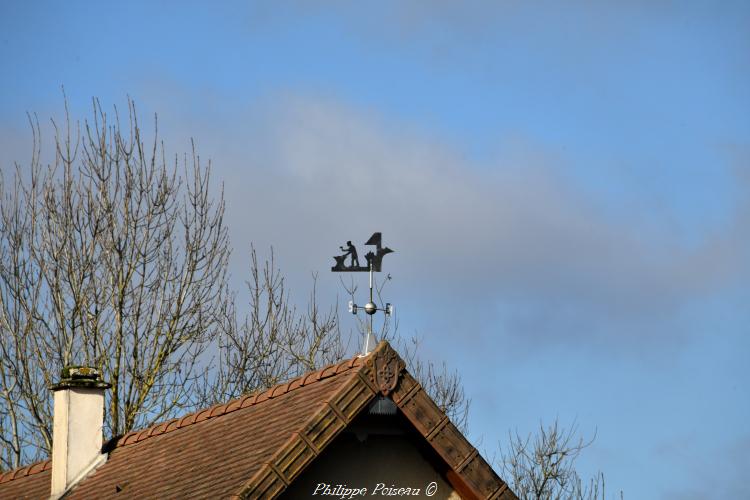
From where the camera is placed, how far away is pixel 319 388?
14922mm

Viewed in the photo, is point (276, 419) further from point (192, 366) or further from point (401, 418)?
point (192, 366)

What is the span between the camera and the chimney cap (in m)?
18.4

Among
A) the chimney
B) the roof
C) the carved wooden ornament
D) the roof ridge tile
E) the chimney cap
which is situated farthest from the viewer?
the chimney cap

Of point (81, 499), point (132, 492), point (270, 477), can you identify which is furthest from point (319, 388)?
point (81, 499)

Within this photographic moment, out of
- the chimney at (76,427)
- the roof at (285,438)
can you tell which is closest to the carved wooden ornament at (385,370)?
the roof at (285,438)

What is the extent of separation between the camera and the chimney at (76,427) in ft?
59.0

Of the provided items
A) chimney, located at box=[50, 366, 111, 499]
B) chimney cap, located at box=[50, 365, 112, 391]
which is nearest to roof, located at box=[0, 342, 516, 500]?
chimney, located at box=[50, 366, 111, 499]

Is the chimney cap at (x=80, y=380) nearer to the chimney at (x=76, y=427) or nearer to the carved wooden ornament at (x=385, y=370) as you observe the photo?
the chimney at (x=76, y=427)

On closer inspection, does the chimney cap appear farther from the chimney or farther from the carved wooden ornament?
the carved wooden ornament

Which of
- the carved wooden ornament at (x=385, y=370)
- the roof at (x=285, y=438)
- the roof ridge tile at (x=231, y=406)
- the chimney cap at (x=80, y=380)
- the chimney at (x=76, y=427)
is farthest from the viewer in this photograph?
the chimney cap at (x=80, y=380)

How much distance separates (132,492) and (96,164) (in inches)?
574

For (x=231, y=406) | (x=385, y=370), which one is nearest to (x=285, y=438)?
(x=385, y=370)

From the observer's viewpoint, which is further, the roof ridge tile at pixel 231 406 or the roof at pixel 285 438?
the roof ridge tile at pixel 231 406

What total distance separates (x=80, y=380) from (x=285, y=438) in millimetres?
A: 5142
